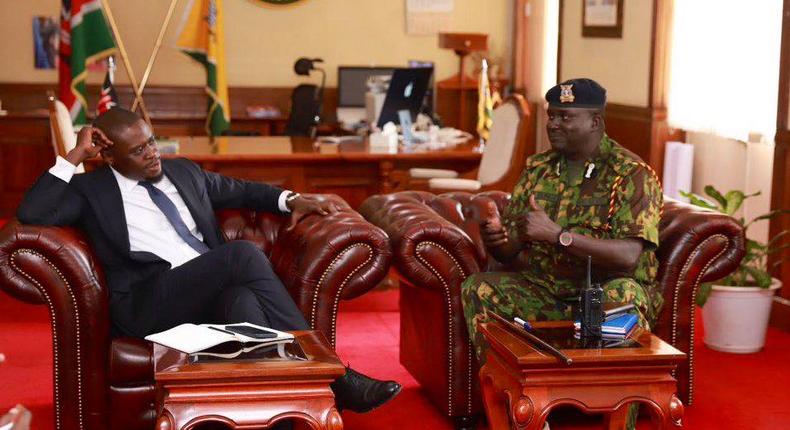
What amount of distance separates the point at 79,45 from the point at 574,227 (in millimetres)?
5286

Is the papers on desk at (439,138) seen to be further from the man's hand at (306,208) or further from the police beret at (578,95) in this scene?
the police beret at (578,95)

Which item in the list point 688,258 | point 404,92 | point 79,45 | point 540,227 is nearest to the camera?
point 540,227

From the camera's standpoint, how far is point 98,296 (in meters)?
3.71

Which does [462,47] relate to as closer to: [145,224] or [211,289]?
[145,224]

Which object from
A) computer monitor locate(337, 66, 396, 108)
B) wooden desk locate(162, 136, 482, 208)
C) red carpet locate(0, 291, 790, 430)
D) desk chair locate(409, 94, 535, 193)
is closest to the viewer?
red carpet locate(0, 291, 790, 430)

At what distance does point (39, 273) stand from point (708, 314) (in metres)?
2.94

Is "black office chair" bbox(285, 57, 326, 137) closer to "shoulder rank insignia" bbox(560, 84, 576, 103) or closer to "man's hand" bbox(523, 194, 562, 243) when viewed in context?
"shoulder rank insignia" bbox(560, 84, 576, 103)

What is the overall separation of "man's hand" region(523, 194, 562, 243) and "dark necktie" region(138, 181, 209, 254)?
120cm

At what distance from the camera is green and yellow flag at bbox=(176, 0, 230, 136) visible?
28.1 ft

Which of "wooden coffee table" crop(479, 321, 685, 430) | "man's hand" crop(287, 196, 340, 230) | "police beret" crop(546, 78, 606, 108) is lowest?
"wooden coffee table" crop(479, 321, 685, 430)

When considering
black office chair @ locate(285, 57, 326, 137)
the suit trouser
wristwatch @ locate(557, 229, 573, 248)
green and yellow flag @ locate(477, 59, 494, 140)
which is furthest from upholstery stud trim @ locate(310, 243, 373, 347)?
black office chair @ locate(285, 57, 326, 137)

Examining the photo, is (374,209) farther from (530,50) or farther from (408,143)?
(530,50)

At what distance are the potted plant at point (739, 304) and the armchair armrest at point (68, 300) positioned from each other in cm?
263

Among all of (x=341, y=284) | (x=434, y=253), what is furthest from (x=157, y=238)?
(x=434, y=253)
